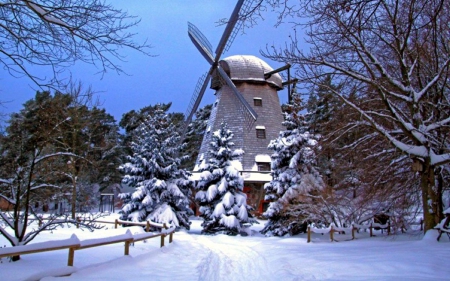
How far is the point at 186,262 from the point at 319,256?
3370mm

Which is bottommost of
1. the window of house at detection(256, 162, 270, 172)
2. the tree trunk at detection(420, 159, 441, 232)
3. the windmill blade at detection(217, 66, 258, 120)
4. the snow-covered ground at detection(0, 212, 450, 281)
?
the snow-covered ground at detection(0, 212, 450, 281)

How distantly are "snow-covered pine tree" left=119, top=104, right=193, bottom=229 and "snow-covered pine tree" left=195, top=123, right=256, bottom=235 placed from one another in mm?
1341

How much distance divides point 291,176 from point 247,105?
984 centimetres

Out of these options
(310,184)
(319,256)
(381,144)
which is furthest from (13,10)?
(310,184)

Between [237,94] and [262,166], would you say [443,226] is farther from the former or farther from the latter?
[237,94]

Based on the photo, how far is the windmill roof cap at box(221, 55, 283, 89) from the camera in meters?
31.5

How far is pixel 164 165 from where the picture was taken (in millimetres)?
22094

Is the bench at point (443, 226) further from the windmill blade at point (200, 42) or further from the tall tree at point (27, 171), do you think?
the windmill blade at point (200, 42)

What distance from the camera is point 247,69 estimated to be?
31781 millimetres

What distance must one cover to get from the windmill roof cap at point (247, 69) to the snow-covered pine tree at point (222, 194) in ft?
34.2

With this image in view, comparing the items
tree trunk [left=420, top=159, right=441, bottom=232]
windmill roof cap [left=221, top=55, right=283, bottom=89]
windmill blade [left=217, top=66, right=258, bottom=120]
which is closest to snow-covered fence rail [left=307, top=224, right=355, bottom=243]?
tree trunk [left=420, top=159, right=441, bottom=232]

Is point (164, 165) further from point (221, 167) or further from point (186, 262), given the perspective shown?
point (186, 262)

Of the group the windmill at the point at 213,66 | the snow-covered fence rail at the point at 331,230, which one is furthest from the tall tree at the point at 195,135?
the snow-covered fence rail at the point at 331,230

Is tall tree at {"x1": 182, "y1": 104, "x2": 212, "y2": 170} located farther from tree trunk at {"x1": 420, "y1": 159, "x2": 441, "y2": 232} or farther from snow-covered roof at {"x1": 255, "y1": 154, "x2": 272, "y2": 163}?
tree trunk at {"x1": 420, "y1": 159, "x2": 441, "y2": 232}
